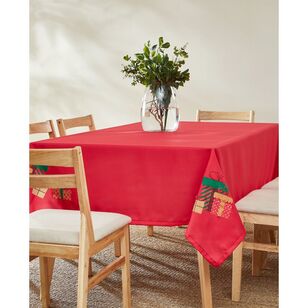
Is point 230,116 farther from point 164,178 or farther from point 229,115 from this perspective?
point 164,178

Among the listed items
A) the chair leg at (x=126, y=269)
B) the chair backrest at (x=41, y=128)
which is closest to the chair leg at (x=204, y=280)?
the chair leg at (x=126, y=269)

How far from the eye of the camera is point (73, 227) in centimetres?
214

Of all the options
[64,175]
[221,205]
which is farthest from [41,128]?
[221,205]

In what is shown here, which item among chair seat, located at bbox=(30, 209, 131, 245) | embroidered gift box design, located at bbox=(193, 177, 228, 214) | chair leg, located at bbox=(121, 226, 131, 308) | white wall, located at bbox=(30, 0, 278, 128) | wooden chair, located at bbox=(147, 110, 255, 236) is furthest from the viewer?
white wall, located at bbox=(30, 0, 278, 128)

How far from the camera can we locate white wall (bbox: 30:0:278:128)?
5.18 m

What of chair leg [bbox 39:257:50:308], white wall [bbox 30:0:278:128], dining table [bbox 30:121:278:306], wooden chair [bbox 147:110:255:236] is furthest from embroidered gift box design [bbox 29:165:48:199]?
white wall [bbox 30:0:278:128]

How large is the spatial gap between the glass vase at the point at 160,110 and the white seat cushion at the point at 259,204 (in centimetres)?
64

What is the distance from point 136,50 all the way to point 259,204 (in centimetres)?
335

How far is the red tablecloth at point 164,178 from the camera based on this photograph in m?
2.31

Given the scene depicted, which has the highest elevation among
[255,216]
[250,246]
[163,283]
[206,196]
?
[206,196]

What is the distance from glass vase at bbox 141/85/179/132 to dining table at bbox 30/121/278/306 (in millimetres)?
351

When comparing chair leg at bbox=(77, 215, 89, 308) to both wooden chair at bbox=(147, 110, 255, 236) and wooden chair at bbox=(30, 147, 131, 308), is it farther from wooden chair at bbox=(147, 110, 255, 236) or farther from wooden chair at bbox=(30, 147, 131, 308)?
wooden chair at bbox=(147, 110, 255, 236)
